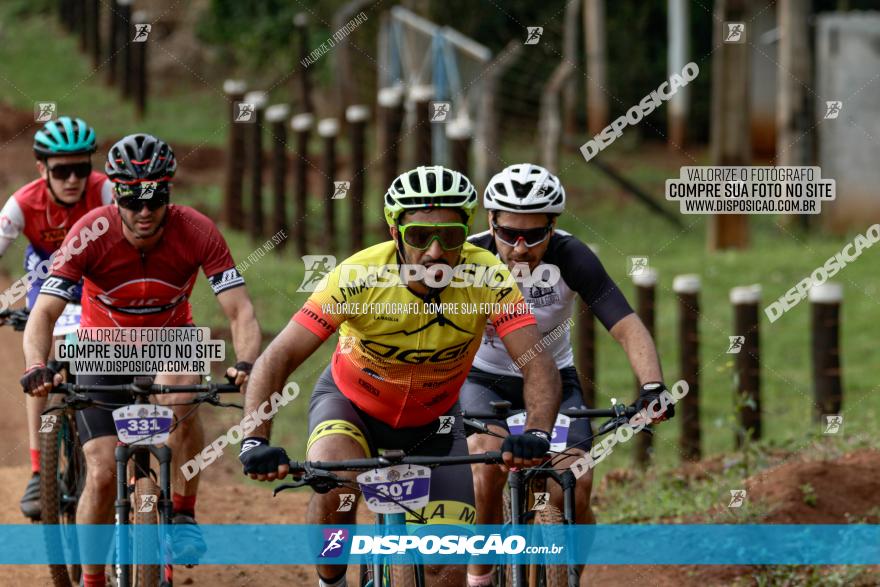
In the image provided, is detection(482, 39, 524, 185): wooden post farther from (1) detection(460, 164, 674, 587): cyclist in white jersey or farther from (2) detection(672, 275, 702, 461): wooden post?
(1) detection(460, 164, 674, 587): cyclist in white jersey

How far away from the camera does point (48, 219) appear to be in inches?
367

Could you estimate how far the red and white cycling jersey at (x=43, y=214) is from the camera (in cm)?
931

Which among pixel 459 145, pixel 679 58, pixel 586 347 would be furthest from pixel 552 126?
pixel 586 347

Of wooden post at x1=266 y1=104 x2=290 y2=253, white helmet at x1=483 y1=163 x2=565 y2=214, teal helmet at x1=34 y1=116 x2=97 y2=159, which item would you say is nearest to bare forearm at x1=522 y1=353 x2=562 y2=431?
white helmet at x1=483 y1=163 x2=565 y2=214

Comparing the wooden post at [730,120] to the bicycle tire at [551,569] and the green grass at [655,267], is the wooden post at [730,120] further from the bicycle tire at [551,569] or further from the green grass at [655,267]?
the bicycle tire at [551,569]

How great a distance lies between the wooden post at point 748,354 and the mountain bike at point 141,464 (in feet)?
16.3

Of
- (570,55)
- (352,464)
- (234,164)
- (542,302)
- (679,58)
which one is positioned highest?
(570,55)

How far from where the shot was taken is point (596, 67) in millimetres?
26547

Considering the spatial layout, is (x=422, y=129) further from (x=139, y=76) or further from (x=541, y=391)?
(x=139, y=76)

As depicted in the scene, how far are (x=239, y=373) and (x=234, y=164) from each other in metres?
12.3

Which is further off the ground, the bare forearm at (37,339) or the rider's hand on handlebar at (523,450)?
the bare forearm at (37,339)

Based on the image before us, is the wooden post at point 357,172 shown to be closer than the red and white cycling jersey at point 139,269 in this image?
No

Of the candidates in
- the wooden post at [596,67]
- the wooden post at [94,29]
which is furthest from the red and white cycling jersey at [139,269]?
the wooden post at [94,29]

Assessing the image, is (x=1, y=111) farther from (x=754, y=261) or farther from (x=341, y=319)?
(x=341, y=319)
